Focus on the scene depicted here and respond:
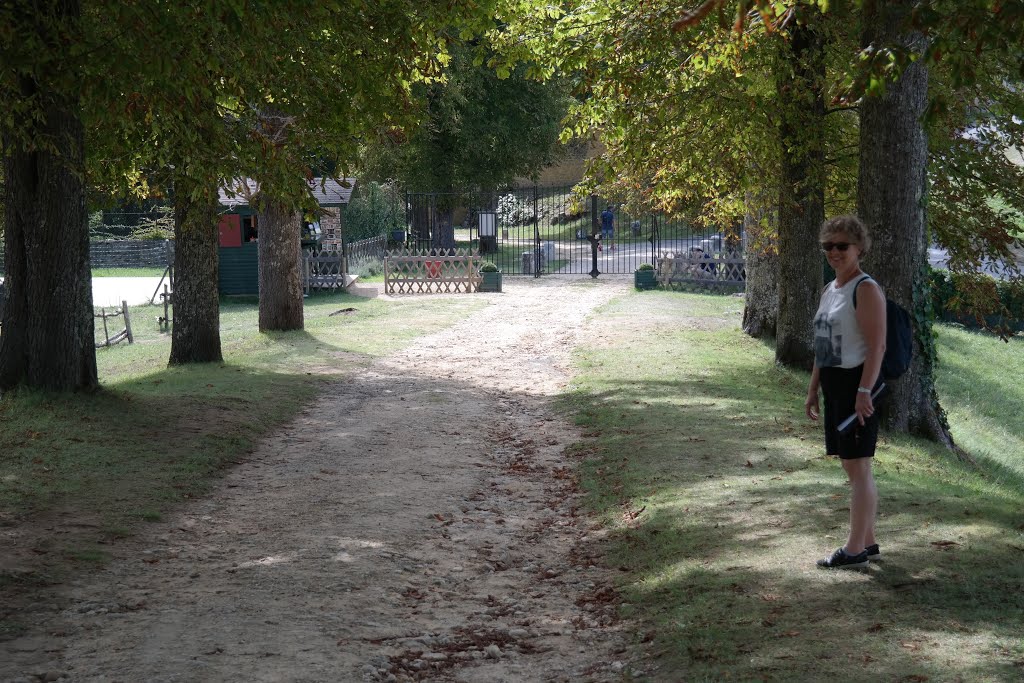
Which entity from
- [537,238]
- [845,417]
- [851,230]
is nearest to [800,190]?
[851,230]

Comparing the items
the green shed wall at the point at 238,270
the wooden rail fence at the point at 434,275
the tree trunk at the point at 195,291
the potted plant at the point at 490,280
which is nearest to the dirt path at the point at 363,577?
the tree trunk at the point at 195,291

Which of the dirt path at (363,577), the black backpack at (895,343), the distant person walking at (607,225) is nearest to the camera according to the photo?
the dirt path at (363,577)

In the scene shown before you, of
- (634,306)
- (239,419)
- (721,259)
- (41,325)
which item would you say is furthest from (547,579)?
(721,259)

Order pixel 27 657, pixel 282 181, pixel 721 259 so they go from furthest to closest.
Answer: pixel 721 259 < pixel 282 181 < pixel 27 657

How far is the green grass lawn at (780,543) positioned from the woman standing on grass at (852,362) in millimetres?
378

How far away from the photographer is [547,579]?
7523 mm

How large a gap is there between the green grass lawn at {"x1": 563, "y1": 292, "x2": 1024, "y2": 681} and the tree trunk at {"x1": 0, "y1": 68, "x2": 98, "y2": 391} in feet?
19.4

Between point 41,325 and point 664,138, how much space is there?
8.89 metres

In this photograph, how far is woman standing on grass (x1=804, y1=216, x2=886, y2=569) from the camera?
6102 millimetres

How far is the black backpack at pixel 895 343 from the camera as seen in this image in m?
6.20

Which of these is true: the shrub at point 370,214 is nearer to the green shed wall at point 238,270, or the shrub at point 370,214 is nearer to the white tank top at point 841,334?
the green shed wall at point 238,270

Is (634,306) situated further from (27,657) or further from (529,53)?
(27,657)

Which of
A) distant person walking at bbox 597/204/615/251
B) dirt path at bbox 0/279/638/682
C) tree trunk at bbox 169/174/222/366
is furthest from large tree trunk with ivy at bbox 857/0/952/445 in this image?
distant person walking at bbox 597/204/615/251

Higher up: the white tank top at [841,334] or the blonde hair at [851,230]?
the blonde hair at [851,230]
